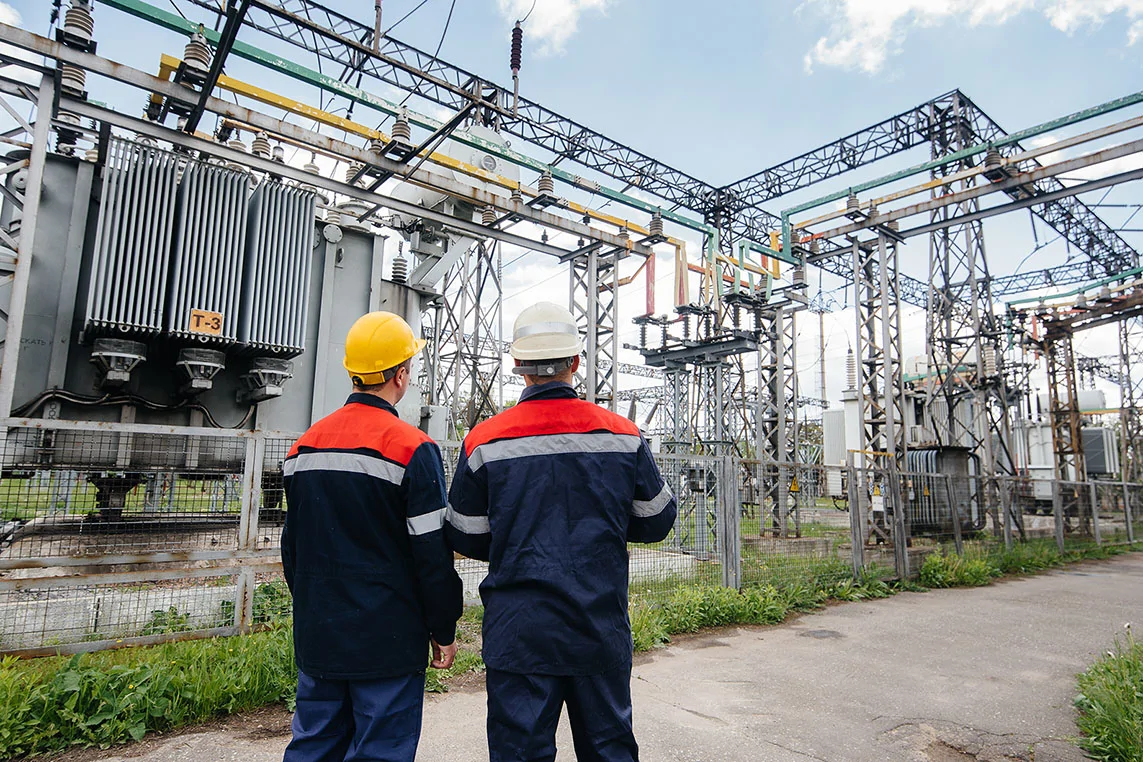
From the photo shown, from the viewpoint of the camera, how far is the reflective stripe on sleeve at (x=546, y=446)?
2432 millimetres

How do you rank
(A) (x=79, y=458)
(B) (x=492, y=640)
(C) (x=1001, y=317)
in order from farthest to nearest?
(C) (x=1001, y=317)
(A) (x=79, y=458)
(B) (x=492, y=640)

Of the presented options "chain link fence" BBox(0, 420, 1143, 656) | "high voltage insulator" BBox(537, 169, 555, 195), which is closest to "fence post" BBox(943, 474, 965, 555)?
"chain link fence" BBox(0, 420, 1143, 656)

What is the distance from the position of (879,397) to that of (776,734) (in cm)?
1037

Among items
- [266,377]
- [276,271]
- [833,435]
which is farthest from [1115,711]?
[833,435]

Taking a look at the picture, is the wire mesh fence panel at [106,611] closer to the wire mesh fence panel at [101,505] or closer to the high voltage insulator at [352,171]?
the wire mesh fence panel at [101,505]

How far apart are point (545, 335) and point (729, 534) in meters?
5.89

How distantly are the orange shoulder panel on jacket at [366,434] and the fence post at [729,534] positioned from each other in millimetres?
5850

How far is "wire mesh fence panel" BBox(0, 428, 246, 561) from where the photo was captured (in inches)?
171

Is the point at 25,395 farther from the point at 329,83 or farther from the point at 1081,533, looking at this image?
the point at 1081,533

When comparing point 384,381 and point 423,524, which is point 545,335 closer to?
point 384,381

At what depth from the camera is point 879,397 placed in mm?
13047

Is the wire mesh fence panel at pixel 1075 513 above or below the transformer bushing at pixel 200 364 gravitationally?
below

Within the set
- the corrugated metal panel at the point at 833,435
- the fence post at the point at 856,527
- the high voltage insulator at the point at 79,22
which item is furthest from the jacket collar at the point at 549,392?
the corrugated metal panel at the point at 833,435

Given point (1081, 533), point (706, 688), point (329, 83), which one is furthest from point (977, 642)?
point (329, 83)
